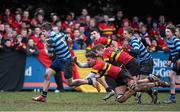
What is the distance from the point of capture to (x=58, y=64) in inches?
692

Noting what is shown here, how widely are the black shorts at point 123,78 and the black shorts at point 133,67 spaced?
103 centimetres

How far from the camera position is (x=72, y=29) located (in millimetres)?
23766

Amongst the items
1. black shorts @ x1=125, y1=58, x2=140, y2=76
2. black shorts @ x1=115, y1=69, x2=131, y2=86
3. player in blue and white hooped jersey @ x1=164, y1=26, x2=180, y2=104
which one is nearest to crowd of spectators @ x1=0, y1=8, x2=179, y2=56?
player in blue and white hooped jersey @ x1=164, y1=26, x2=180, y2=104

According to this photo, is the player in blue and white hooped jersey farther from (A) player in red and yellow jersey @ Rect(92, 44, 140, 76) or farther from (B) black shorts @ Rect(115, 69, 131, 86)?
(B) black shorts @ Rect(115, 69, 131, 86)

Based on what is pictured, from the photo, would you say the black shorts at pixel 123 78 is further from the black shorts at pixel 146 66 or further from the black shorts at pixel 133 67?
the black shorts at pixel 146 66

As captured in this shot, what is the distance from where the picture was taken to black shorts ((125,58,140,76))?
17.5m

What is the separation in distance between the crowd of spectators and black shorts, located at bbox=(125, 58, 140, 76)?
12.3ft

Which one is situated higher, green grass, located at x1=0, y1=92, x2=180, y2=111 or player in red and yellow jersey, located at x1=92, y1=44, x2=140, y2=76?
player in red and yellow jersey, located at x1=92, y1=44, x2=140, y2=76

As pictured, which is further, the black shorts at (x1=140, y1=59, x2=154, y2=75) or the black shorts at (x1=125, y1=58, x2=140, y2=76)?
the black shorts at (x1=140, y1=59, x2=154, y2=75)

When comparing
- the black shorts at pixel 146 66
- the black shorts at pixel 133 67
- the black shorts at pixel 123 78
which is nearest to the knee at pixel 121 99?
the black shorts at pixel 123 78

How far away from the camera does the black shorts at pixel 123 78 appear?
1636 centimetres

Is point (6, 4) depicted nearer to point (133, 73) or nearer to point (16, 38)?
point (16, 38)

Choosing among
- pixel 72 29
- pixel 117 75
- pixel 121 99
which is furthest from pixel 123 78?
pixel 72 29

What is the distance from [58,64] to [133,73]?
1950 millimetres
